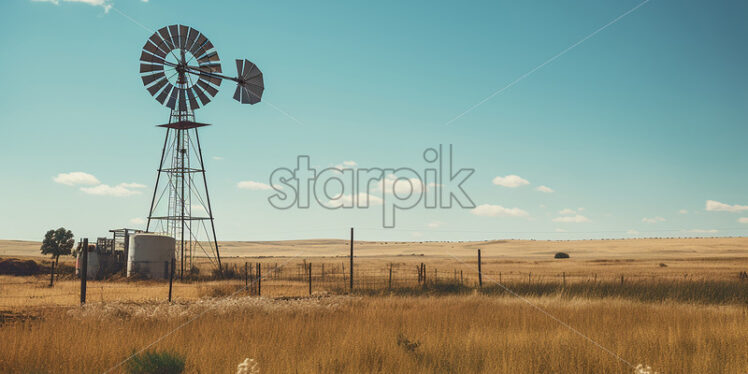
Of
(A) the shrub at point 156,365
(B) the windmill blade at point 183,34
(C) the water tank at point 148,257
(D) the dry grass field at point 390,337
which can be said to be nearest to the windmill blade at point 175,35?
(B) the windmill blade at point 183,34

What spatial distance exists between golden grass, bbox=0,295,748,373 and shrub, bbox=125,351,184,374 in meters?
0.43

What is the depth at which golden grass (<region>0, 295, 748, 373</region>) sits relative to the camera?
9297 millimetres

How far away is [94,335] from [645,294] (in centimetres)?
2274

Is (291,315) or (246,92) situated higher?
(246,92)

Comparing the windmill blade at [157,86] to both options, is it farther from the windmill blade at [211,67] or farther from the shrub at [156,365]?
the shrub at [156,365]

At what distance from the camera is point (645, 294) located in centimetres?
2339

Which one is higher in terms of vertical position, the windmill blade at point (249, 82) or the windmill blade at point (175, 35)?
the windmill blade at point (175, 35)

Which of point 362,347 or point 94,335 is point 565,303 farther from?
point 94,335

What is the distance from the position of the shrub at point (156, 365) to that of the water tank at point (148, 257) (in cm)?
3364

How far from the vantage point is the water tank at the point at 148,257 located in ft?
129

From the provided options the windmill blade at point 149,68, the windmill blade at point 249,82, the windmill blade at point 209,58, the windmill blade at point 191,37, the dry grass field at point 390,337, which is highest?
the windmill blade at point 191,37

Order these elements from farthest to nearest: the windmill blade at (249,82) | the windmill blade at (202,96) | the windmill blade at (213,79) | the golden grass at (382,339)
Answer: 1. the windmill blade at (202,96)
2. the windmill blade at (213,79)
3. the windmill blade at (249,82)
4. the golden grass at (382,339)

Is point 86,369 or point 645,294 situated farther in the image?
point 645,294

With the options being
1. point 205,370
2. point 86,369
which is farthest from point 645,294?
point 86,369
